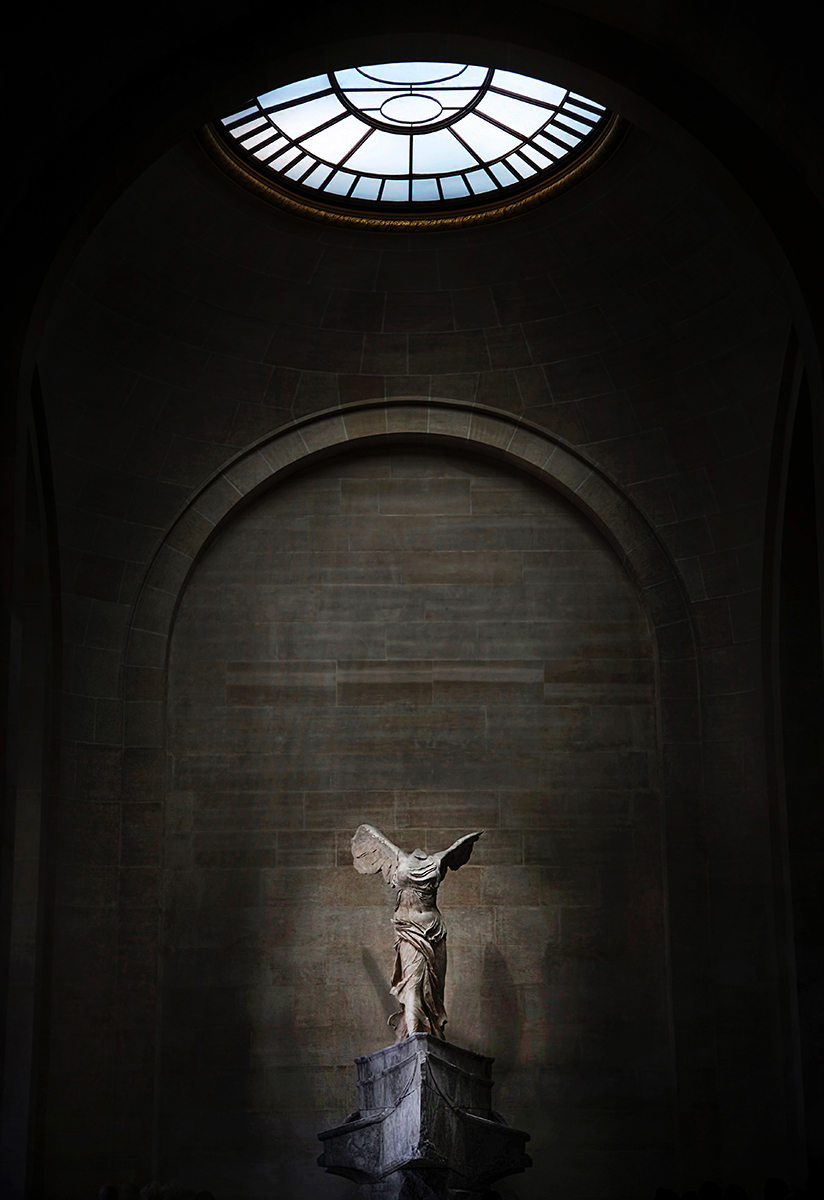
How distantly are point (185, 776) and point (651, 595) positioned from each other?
5196 mm

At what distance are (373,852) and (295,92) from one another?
7004mm

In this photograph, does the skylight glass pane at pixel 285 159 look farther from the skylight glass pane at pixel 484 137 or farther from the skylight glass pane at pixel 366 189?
the skylight glass pane at pixel 484 137

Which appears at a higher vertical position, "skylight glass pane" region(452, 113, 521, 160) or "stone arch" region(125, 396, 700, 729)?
"skylight glass pane" region(452, 113, 521, 160)

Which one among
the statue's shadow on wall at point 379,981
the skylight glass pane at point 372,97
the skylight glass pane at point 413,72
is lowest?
the statue's shadow on wall at point 379,981

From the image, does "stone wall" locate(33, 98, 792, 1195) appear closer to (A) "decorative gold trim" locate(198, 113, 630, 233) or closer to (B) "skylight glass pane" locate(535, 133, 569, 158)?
(A) "decorative gold trim" locate(198, 113, 630, 233)

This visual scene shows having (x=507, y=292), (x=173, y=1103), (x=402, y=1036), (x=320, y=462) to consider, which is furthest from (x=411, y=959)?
(x=507, y=292)

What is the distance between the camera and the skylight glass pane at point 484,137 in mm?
12141

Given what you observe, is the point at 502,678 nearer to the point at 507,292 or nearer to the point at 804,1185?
the point at 507,292

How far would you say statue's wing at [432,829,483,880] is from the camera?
12031 mm

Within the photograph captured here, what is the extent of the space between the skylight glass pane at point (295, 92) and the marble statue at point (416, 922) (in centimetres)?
672

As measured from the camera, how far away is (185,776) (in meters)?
13.2

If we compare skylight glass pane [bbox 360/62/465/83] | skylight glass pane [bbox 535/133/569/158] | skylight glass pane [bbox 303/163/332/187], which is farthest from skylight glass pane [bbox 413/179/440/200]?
skylight glass pane [bbox 360/62/465/83]

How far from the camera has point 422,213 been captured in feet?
42.5

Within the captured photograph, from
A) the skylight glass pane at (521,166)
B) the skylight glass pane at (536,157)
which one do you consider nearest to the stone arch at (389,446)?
the skylight glass pane at (521,166)
